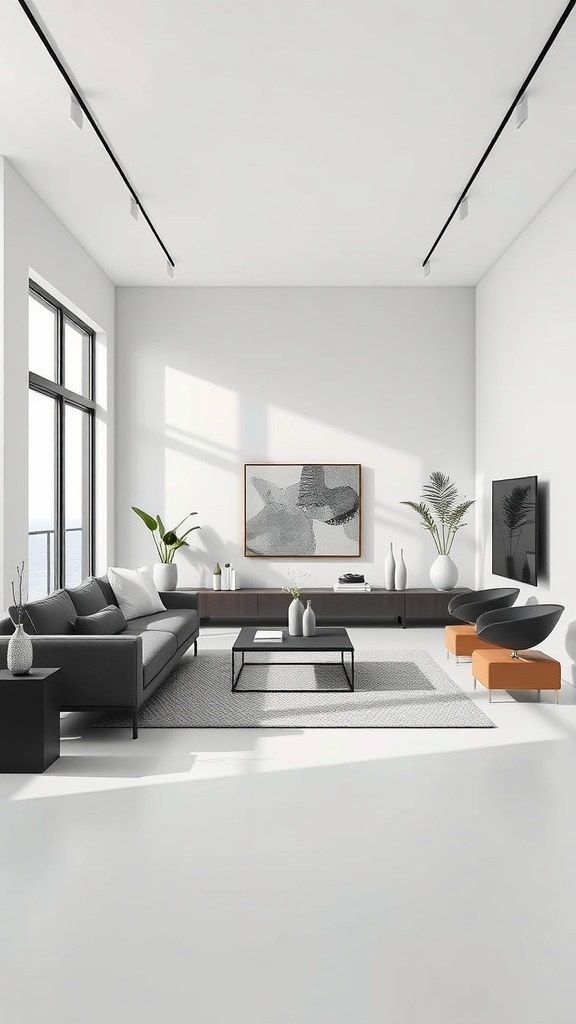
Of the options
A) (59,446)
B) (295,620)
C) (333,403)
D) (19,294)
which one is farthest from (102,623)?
(333,403)

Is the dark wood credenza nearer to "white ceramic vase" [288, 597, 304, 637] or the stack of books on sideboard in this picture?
the stack of books on sideboard

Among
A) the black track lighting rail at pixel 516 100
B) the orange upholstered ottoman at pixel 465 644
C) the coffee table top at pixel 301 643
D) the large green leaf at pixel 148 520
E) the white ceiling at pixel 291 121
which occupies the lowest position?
the orange upholstered ottoman at pixel 465 644

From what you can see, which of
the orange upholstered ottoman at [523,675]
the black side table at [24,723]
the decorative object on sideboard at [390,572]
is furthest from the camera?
the decorative object on sideboard at [390,572]

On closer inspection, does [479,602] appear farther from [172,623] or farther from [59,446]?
[59,446]

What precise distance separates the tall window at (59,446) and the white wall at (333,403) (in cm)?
78

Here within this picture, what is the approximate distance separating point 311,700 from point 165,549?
13.0ft

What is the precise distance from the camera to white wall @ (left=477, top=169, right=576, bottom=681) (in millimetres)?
5941

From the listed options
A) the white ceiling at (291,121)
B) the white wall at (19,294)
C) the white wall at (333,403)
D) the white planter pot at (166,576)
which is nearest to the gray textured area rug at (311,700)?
the white wall at (19,294)

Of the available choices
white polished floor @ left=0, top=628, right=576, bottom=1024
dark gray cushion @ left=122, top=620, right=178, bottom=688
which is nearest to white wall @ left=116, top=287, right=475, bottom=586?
dark gray cushion @ left=122, top=620, right=178, bottom=688

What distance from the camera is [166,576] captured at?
868cm

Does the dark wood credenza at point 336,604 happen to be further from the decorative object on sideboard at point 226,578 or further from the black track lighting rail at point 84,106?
the black track lighting rail at point 84,106

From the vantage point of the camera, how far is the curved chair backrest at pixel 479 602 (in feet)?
21.2

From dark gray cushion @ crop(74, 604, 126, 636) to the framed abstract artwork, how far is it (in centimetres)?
342

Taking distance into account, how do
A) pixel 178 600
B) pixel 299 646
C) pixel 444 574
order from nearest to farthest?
pixel 299 646 < pixel 178 600 < pixel 444 574
